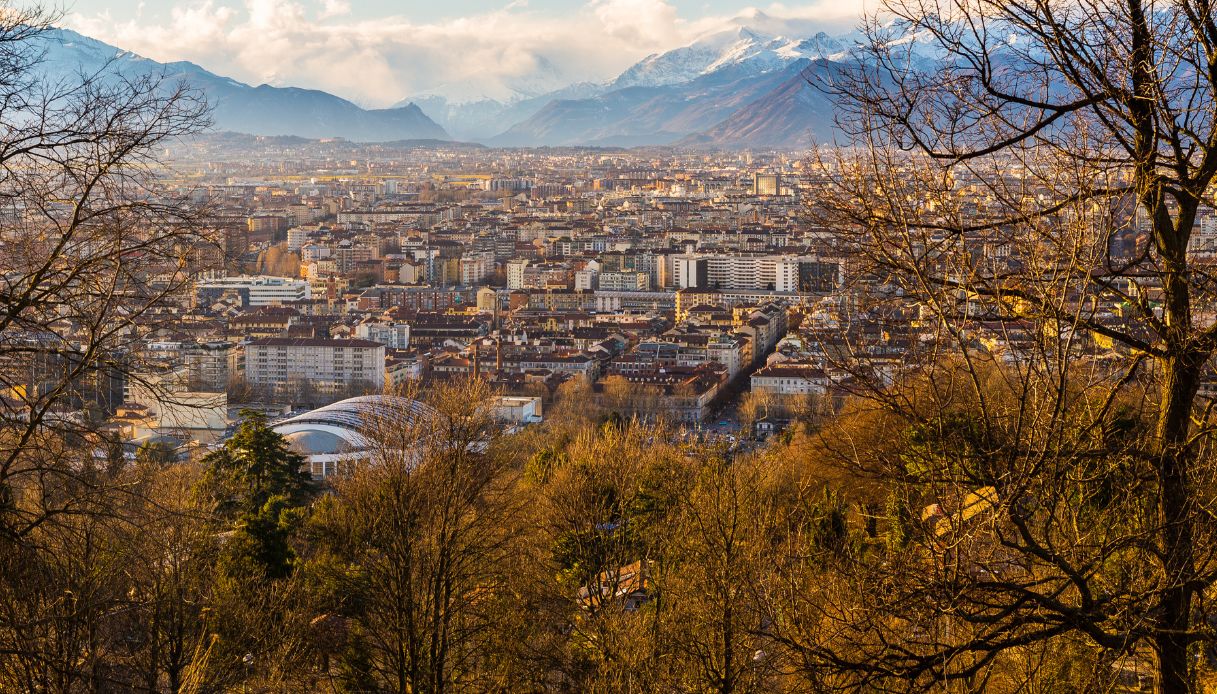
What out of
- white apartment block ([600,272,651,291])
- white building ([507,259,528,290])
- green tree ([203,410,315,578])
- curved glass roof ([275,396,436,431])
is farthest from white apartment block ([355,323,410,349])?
green tree ([203,410,315,578])

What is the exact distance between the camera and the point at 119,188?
337cm

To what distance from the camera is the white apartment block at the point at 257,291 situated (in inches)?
1693

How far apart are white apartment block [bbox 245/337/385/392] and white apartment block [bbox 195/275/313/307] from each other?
10.8 m

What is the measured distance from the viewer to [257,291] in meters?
43.9

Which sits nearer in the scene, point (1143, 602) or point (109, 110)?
point (1143, 602)

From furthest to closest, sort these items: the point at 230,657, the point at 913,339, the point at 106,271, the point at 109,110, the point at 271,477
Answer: the point at 271,477 < the point at 230,657 < the point at 106,271 < the point at 109,110 < the point at 913,339

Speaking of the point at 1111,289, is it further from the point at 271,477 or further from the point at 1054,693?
the point at 271,477

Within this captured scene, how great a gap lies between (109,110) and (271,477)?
34.5 ft

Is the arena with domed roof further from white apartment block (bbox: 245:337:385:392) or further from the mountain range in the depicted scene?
the mountain range

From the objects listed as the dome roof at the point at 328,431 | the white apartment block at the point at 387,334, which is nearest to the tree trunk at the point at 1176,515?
the dome roof at the point at 328,431

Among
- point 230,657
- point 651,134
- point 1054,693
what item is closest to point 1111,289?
point 1054,693

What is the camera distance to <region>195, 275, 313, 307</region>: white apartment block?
43.0 metres

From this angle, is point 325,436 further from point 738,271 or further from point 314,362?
point 738,271

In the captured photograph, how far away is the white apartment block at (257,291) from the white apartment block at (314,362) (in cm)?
1076
